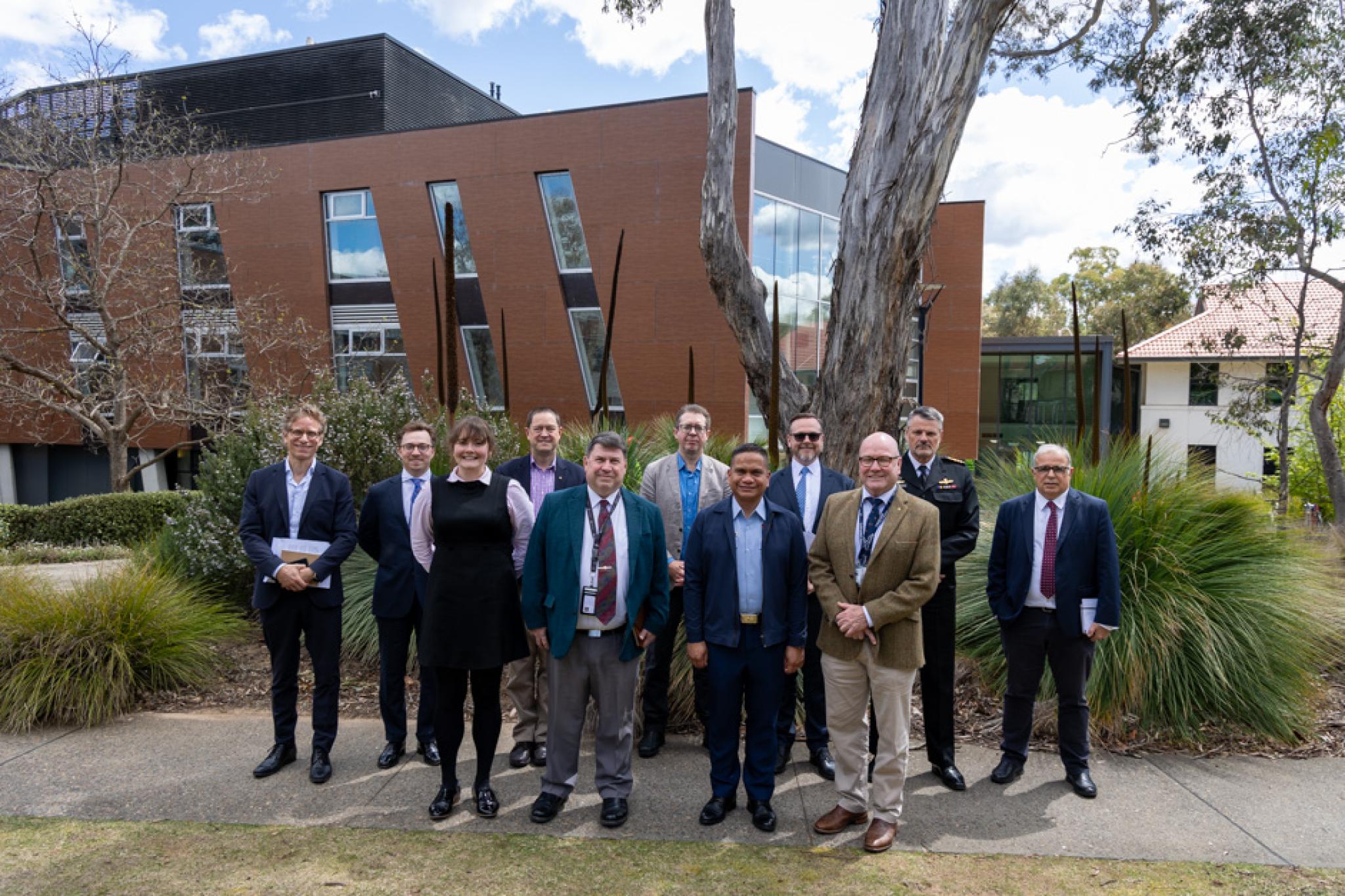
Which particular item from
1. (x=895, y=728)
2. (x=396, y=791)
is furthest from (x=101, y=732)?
(x=895, y=728)

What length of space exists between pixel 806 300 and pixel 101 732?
56.7 feet

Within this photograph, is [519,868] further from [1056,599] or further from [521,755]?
[1056,599]

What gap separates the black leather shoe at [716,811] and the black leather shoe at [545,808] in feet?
2.26

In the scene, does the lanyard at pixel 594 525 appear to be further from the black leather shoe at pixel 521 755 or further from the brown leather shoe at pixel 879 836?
the brown leather shoe at pixel 879 836

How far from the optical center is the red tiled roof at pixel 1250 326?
15184 mm

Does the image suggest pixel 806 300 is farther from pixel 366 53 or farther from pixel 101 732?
pixel 101 732

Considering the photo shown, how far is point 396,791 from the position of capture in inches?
176

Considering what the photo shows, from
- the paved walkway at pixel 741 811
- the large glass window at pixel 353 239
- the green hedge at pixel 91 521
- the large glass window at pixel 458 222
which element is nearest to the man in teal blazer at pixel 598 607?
the paved walkway at pixel 741 811

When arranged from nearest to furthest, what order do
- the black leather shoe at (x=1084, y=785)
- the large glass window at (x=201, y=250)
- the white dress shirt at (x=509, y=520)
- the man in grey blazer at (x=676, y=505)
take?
the white dress shirt at (x=509, y=520) → the black leather shoe at (x=1084, y=785) → the man in grey blazer at (x=676, y=505) → the large glass window at (x=201, y=250)

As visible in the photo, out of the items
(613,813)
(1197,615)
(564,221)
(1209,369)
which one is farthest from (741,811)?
(1209,369)

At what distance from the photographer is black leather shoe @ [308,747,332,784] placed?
4574mm

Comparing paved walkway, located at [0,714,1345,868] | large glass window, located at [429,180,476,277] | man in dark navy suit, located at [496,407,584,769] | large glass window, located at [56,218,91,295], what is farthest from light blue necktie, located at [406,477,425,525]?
large glass window, located at [429,180,476,277]

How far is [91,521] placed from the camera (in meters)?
15.3

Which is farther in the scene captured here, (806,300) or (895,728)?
(806,300)
